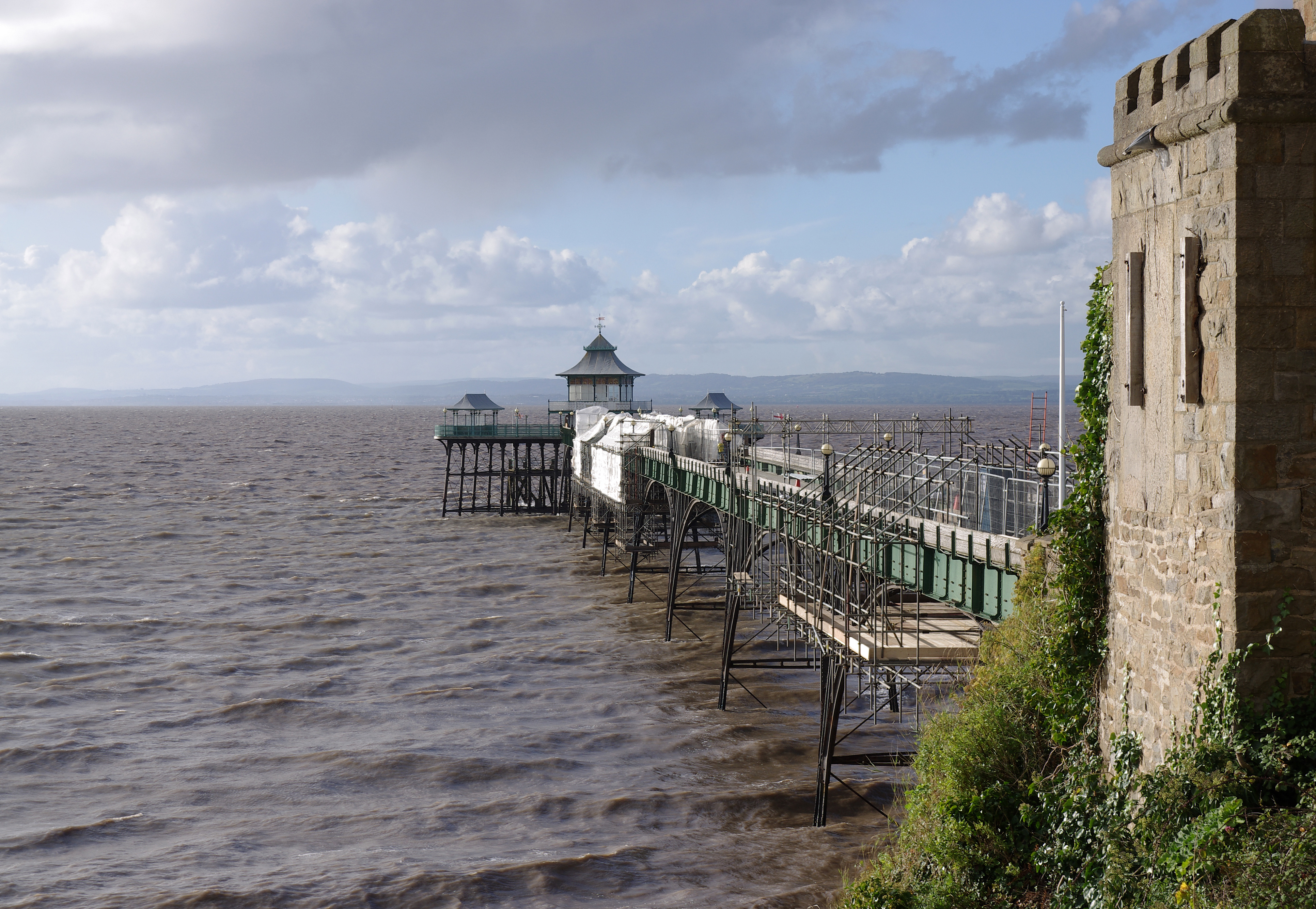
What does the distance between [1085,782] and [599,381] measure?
60.9m

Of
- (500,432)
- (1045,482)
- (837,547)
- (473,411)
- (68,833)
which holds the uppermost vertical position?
(473,411)

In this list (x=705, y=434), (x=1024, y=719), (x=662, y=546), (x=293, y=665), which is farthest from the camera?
(x=662, y=546)

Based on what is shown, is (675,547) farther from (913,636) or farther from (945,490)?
(913,636)

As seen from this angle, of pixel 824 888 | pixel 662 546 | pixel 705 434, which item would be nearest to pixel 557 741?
pixel 824 888

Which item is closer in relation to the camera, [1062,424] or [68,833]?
[1062,424]

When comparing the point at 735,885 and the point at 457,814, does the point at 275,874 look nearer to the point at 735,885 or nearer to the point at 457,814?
the point at 457,814

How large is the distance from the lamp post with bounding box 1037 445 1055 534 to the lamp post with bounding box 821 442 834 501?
18.8 feet

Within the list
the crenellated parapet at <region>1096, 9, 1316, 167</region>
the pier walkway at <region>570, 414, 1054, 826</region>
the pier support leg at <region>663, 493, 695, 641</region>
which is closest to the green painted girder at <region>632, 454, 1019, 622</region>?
the pier walkway at <region>570, 414, 1054, 826</region>

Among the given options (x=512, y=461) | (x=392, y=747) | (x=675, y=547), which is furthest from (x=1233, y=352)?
(x=512, y=461)

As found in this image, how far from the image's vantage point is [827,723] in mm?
20188

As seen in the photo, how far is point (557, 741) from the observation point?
81.2 ft

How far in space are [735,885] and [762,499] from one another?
29.9ft

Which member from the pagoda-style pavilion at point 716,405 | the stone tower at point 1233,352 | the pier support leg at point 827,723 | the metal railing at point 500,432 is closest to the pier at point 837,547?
the pier support leg at point 827,723

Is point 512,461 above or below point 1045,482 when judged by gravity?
below
